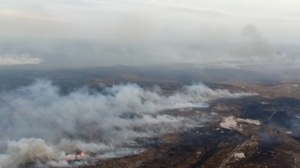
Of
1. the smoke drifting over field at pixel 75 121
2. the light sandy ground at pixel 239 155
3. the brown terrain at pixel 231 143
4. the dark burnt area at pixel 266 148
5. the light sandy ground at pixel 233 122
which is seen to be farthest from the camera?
the light sandy ground at pixel 233 122

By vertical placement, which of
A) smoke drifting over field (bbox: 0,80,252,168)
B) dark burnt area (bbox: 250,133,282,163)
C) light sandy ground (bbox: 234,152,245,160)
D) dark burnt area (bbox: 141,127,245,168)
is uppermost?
smoke drifting over field (bbox: 0,80,252,168)

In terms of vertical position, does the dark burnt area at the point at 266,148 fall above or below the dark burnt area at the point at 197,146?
below

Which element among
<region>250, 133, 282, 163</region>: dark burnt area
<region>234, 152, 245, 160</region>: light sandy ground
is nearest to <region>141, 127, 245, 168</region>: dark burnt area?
<region>234, 152, 245, 160</region>: light sandy ground

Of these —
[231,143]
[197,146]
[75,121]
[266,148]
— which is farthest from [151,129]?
[266,148]

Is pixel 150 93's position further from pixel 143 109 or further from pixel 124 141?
pixel 124 141

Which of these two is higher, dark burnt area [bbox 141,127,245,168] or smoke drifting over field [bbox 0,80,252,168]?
smoke drifting over field [bbox 0,80,252,168]

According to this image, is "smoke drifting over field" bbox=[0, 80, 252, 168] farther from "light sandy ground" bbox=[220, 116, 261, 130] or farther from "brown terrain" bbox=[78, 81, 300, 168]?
"light sandy ground" bbox=[220, 116, 261, 130]

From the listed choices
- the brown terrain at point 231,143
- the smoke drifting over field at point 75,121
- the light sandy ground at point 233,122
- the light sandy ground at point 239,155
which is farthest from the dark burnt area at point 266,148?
the smoke drifting over field at point 75,121

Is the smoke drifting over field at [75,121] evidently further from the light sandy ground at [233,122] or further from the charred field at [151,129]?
the light sandy ground at [233,122]

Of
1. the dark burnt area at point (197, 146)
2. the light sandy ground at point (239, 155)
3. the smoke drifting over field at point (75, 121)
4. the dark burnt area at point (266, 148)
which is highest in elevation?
the smoke drifting over field at point (75, 121)
